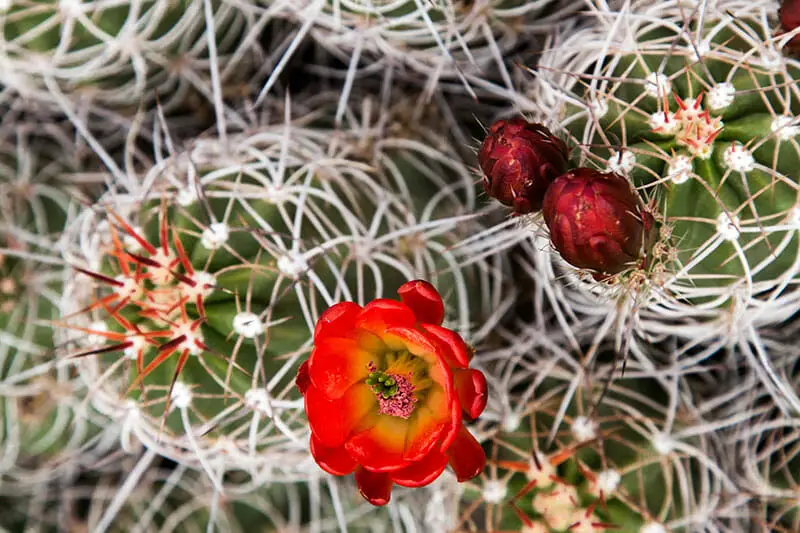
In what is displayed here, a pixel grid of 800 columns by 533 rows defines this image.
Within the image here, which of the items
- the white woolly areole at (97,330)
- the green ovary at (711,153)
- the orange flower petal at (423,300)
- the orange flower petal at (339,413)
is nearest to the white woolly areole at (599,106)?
the green ovary at (711,153)

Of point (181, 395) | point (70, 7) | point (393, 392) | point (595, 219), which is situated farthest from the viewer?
point (70, 7)

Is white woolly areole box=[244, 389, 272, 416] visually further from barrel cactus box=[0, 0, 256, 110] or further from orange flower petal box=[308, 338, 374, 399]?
barrel cactus box=[0, 0, 256, 110]

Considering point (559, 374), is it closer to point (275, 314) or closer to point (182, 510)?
point (275, 314)

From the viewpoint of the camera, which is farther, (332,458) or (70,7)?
(70,7)

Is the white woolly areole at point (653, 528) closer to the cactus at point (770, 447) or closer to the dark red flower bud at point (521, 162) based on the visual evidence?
the cactus at point (770, 447)

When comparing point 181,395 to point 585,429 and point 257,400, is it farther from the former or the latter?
point 585,429

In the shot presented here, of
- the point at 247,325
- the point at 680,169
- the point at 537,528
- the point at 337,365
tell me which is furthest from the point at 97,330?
the point at 680,169

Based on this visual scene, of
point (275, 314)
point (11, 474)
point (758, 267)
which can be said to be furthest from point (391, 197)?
point (11, 474)

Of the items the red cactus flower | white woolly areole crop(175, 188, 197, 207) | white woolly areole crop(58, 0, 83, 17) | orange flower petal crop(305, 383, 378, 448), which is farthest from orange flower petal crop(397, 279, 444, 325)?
white woolly areole crop(58, 0, 83, 17)
